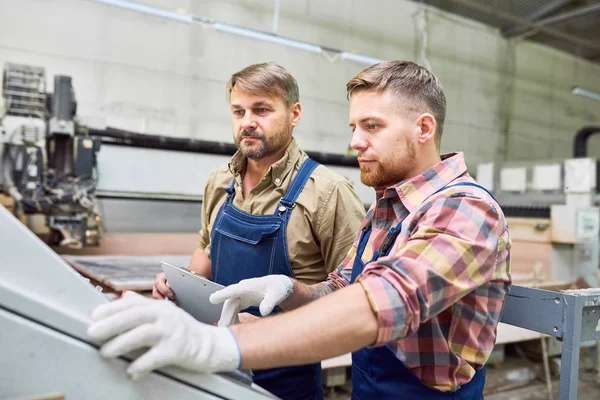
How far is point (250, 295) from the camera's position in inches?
38.1

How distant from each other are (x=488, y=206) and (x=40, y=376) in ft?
2.39

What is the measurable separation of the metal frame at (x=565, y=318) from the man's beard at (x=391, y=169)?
405 mm

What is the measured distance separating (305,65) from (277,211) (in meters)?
3.64

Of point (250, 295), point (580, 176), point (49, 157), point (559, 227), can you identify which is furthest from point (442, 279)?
point (580, 176)

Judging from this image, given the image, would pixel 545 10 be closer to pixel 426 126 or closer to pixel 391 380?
pixel 426 126

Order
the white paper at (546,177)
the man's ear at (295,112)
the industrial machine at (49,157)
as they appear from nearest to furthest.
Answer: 1. the man's ear at (295,112)
2. the industrial machine at (49,157)
3. the white paper at (546,177)

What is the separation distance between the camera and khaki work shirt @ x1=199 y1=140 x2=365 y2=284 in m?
1.38

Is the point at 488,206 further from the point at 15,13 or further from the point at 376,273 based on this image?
the point at 15,13

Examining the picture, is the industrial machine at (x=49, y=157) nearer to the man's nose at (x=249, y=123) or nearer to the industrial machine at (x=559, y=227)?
the man's nose at (x=249, y=123)

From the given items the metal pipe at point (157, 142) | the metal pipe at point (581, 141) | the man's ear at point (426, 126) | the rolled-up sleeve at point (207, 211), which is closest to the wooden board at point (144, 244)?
the metal pipe at point (157, 142)

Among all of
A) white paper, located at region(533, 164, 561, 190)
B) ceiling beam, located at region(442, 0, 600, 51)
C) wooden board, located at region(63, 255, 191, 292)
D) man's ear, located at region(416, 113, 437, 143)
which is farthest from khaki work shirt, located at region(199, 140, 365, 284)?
ceiling beam, located at region(442, 0, 600, 51)

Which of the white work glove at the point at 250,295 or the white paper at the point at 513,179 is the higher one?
the white paper at the point at 513,179

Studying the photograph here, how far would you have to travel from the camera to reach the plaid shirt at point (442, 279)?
0.71 meters

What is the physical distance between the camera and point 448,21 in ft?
18.5
